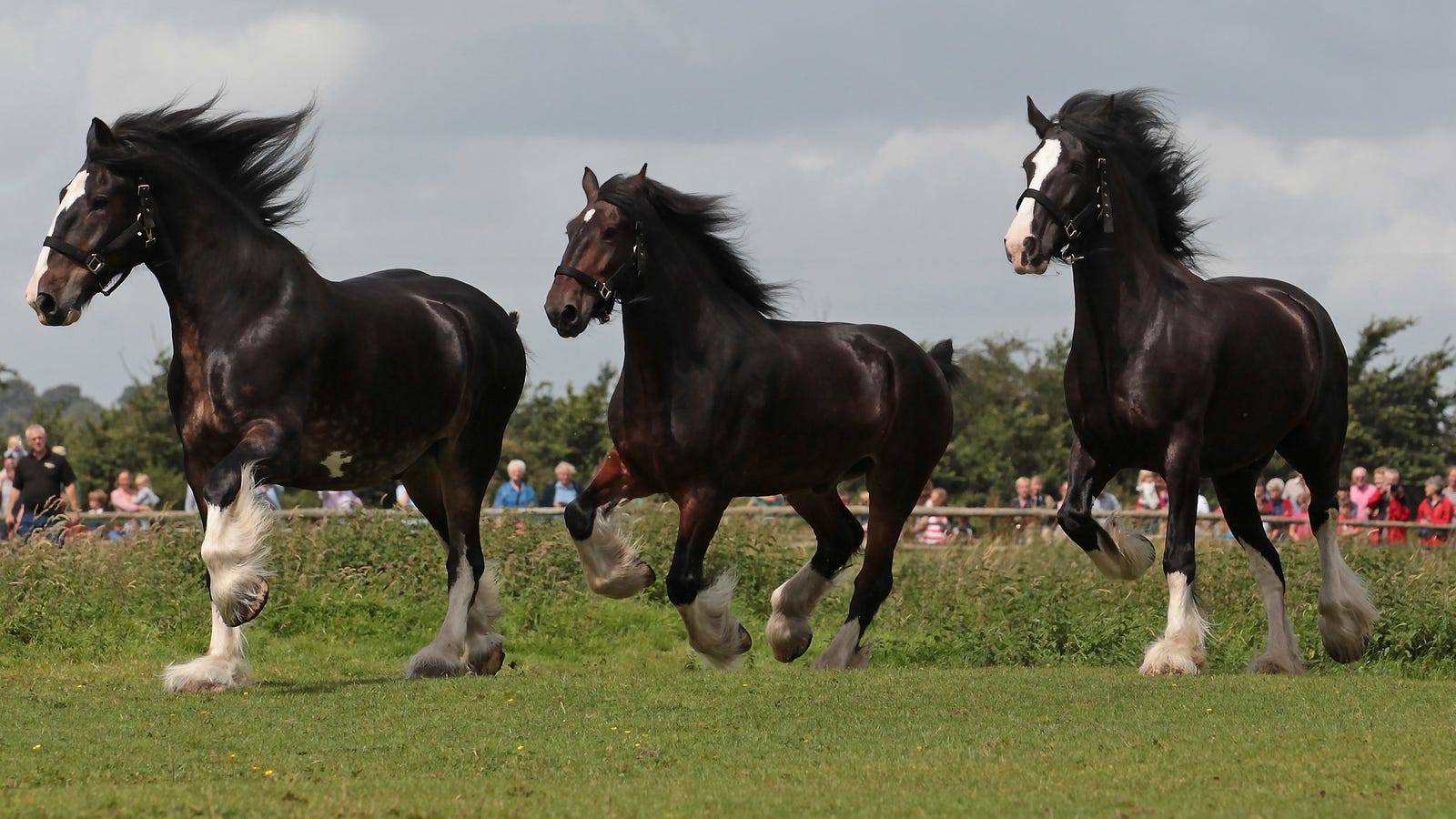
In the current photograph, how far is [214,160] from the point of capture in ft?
32.2

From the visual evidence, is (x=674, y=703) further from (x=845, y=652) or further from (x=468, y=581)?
(x=845, y=652)

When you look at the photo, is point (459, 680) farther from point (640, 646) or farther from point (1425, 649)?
point (1425, 649)

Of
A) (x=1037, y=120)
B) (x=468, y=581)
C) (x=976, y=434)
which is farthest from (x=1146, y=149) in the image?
(x=976, y=434)

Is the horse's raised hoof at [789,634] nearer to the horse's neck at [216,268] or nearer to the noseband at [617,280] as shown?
the noseband at [617,280]

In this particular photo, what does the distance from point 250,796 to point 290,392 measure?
348 centimetres

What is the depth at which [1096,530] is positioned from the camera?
32.9 feet

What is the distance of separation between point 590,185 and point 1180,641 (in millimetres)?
4117

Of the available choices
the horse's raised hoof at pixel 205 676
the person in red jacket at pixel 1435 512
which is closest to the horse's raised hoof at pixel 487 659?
the horse's raised hoof at pixel 205 676

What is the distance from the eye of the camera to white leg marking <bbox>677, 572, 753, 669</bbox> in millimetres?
10047

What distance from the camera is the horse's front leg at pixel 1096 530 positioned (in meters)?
9.91

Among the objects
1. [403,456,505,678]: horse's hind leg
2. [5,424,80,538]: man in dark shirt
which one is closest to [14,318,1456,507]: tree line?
[5,424,80,538]: man in dark shirt

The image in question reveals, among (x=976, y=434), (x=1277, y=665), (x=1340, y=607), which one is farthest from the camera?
(x=976, y=434)

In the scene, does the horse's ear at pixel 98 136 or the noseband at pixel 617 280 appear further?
the noseband at pixel 617 280

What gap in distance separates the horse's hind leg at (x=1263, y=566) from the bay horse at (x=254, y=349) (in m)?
4.47
